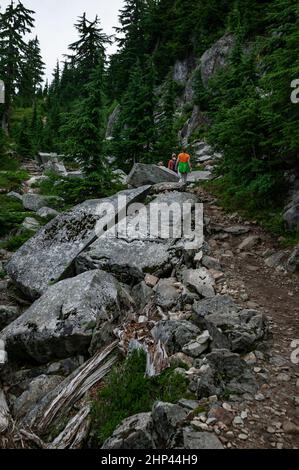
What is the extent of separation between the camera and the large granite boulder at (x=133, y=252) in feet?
31.2

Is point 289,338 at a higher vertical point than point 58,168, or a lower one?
lower

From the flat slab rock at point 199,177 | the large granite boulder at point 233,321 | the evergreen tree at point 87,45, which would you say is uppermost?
the evergreen tree at point 87,45

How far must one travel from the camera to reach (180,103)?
4175 centimetres

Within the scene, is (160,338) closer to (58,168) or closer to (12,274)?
(12,274)

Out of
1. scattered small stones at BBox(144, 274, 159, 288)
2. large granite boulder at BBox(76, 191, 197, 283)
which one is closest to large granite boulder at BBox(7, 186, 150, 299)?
large granite boulder at BBox(76, 191, 197, 283)

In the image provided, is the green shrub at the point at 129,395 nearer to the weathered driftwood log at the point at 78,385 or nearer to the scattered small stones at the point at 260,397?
the weathered driftwood log at the point at 78,385

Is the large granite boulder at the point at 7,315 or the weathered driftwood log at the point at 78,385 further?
the large granite boulder at the point at 7,315

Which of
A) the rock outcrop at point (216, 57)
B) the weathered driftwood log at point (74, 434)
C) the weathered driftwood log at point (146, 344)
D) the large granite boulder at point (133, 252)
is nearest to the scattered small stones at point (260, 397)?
the weathered driftwood log at point (146, 344)

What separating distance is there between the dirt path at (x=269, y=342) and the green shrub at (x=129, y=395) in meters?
1.10

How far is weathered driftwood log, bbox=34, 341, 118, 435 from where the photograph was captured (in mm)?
6203

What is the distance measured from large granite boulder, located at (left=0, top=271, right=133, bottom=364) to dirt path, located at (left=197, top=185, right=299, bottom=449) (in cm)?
273

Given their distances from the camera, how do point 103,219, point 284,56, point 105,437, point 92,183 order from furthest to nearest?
point 92,183, point 103,219, point 284,56, point 105,437
